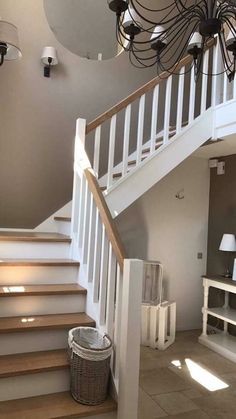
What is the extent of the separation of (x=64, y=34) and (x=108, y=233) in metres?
2.91

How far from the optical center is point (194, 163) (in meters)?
4.86

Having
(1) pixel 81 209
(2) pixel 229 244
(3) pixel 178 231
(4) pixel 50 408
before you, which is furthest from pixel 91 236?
(3) pixel 178 231

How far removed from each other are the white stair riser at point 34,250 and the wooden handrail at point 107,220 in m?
0.73

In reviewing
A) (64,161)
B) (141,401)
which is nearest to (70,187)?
(64,161)

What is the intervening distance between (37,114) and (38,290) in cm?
220

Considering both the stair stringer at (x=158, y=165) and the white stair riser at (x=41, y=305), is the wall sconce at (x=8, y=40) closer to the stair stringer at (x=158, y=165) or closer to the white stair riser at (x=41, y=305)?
the stair stringer at (x=158, y=165)

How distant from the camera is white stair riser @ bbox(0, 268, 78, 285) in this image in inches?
109

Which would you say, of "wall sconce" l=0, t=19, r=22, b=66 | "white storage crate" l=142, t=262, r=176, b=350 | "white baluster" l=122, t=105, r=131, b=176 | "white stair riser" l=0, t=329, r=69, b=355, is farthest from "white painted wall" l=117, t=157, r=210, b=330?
"wall sconce" l=0, t=19, r=22, b=66

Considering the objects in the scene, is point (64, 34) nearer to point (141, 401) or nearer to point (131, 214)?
point (131, 214)

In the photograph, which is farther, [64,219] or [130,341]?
[64,219]

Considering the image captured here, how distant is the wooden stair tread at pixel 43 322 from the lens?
93.7 inches

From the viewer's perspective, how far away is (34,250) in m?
3.13

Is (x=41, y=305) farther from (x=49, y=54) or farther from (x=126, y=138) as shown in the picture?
(x=49, y=54)

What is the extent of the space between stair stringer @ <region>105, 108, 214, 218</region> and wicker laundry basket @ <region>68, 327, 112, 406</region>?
1.31 m
